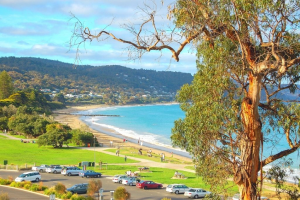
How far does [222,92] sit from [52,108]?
5223 inches

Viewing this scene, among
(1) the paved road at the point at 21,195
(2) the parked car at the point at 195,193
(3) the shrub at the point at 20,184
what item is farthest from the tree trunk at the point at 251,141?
(3) the shrub at the point at 20,184

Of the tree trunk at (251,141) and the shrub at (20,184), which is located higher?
the tree trunk at (251,141)

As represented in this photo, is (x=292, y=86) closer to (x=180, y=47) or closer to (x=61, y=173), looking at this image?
(x=180, y=47)

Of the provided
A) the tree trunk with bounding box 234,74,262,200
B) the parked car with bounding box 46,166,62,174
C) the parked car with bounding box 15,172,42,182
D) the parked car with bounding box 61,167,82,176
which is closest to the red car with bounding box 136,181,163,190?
the parked car with bounding box 61,167,82,176

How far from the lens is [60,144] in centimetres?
5481

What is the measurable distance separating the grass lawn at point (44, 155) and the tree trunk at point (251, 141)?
113ft

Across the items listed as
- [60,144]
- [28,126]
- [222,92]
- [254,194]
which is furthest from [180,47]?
[28,126]

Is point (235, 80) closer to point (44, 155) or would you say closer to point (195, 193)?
point (195, 193)

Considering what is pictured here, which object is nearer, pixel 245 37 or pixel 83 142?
pixel 245 37

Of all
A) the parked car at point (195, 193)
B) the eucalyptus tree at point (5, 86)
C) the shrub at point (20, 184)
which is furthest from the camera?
the eucalyptus tree at point (5, 86)

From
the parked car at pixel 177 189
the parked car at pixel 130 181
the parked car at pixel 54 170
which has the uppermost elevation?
the parked car at pixel 177 189

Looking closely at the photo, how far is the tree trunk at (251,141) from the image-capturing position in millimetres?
9641

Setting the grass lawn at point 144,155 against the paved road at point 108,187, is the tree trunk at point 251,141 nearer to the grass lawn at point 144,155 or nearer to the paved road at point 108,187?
the paved road at point 108,187

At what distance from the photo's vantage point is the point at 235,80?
1066cm
